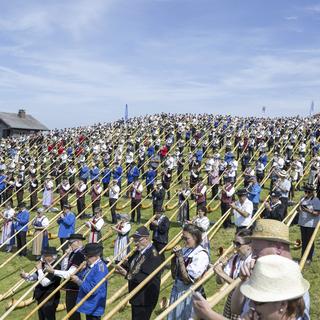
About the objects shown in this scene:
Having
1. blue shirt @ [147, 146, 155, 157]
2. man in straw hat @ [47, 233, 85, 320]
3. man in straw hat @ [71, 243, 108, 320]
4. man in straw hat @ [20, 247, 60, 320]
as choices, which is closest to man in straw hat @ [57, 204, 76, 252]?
man in straw hat @ [47, 233, 85, 320]

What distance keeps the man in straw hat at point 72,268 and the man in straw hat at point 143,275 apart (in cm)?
113

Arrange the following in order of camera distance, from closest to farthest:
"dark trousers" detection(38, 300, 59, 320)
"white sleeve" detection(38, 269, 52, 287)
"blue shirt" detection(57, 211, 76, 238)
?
"white sleeve" detection(38, 269, 52, 287), "dark trousers" detection(38, 300, 59, 320), "blue shirt" detection(57, 211, 76, 238)

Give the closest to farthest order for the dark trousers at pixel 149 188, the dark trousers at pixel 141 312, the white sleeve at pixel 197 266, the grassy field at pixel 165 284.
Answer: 1. the white sleeve at pixel 197 266
2. the dark trousers at pixel 141 312
3. the grassy field at pixel 165 284
4. the dark trousers at pixel 149 188

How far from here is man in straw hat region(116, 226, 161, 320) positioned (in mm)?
7207

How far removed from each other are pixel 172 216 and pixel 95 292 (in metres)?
8.57

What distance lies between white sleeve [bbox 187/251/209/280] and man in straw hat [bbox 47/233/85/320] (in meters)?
2.76

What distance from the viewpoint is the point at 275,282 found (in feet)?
8.86

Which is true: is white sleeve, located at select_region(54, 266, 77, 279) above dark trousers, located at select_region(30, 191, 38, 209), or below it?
above

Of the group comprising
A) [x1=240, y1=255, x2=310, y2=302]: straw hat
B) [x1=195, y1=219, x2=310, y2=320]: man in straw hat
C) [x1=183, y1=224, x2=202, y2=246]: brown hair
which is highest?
[x1=240, y1=255, x2=310, y2=302]: straw hat

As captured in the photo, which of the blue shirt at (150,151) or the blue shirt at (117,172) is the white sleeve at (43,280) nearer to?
the blue shirt at (117,172)

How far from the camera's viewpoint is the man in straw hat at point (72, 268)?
774cm

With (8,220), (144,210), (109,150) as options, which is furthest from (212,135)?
(8,220)

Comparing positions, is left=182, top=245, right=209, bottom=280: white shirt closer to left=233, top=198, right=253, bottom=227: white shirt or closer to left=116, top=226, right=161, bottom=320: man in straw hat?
left=116, top=226, right=161, bottom=320: man in straw hat

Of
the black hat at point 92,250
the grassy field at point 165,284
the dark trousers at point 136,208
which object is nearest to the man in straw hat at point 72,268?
the black hat at point 92,250
